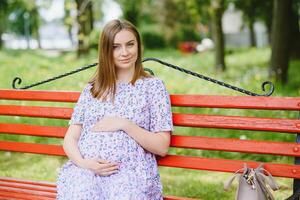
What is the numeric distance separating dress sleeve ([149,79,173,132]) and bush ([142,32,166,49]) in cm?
3348

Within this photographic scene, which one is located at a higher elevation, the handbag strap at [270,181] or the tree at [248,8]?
the tree at [248,8]

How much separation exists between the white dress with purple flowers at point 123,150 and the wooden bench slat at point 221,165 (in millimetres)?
146

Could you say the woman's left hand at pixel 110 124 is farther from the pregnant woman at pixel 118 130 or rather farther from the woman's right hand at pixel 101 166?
the woman's right hand at pixel 101 166

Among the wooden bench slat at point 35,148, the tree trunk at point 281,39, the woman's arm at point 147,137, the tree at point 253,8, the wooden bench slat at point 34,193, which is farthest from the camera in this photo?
the tree at point 253,8

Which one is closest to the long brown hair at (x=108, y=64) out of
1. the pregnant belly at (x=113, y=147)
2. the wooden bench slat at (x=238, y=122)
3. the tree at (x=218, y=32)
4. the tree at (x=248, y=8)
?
the pregnant belly at (x=113, y=147)

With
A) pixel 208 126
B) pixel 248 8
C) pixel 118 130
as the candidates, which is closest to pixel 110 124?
pixel 118 130

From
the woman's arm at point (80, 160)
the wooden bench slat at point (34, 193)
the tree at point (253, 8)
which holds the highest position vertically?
the tree at point (253, 8)

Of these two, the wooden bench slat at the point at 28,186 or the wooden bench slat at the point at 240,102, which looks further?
the wooden bench slat at the point at 28,186

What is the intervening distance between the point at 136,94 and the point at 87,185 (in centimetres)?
63

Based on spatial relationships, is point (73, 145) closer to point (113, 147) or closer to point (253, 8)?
point (113, 147)

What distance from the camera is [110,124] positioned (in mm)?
3135

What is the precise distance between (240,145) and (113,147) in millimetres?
765

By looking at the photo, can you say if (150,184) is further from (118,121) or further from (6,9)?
(6,9)

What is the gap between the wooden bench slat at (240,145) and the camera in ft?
9.84
